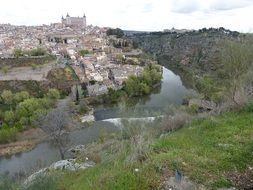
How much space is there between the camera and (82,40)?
72375mm

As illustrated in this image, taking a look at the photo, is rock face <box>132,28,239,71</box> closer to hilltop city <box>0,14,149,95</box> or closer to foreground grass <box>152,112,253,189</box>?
hilltop city <box>0,14,149,95</box>

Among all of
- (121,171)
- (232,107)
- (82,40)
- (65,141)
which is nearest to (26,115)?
(65,141)

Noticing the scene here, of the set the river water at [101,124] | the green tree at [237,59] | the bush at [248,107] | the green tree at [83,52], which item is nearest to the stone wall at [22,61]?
the green tree at [83,52]

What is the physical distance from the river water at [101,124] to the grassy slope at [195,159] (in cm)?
718

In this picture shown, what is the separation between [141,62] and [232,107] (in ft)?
139

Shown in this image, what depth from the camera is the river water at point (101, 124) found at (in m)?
18.5

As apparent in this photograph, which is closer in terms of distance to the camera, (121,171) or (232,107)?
(121,171)

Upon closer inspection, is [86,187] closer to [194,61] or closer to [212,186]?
[212,186]

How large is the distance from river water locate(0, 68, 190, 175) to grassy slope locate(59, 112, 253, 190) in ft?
23.6

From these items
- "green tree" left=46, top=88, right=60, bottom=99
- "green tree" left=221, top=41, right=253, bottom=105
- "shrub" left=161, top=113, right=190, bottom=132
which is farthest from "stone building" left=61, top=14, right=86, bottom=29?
"shrub" left=161, top=113, right=190, bottom=132

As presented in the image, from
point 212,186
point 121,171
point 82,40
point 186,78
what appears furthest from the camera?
point 82,40

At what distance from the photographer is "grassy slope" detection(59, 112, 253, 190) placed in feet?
19.4

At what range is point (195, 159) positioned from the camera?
650 centimetres

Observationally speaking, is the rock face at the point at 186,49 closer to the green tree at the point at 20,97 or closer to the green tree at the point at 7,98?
the green tree at the point at 20,97
